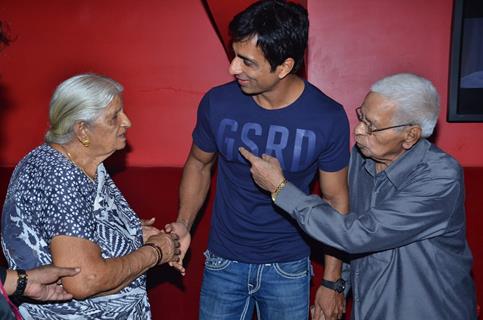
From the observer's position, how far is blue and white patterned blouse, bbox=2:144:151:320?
5.63 feet

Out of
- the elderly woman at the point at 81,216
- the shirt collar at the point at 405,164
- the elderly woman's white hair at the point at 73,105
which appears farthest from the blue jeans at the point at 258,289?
the elderly woman's white hair at the point at 73,105

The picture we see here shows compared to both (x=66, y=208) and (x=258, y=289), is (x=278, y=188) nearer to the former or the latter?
(x=258, y=289)

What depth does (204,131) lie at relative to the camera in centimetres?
241

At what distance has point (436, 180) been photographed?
189 centimetres

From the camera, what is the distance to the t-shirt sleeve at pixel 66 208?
170 cm

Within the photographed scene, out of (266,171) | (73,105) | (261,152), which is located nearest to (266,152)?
(261,152)

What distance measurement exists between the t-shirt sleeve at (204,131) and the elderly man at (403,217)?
378mm

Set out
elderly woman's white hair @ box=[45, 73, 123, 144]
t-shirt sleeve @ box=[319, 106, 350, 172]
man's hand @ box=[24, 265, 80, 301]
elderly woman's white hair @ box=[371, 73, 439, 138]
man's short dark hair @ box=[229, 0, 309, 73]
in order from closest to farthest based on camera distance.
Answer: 1. man's hand @ box=[24, 265, 80, 301]
2. elderly woman's white hair @ box=[45, 73, 123, 144]
3. elderly woman's white hair @ box=[371, 73, 439, 138]
4. man's short dark hair @ box=[229, 0, 309, 73]
5. t-shirt sleeve @ box=[319, 106, 350, 172]

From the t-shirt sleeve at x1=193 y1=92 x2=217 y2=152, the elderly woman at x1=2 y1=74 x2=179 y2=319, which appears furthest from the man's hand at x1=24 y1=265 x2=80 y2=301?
the t-shirt sleeve at x1=193 y1=92 x2=217 y2=152

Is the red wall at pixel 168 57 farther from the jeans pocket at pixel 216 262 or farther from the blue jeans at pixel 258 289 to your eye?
the blue jeans at pixel 258 289

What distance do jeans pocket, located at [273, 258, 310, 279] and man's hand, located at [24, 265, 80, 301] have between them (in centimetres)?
93

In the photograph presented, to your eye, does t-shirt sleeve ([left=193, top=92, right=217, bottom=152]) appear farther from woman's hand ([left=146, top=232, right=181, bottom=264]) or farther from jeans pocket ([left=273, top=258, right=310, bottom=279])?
jeans pocket ([left=273, top=258, right=310, bottom=279])

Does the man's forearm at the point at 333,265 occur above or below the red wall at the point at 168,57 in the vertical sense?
below

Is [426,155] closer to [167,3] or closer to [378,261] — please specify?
[378,261]
